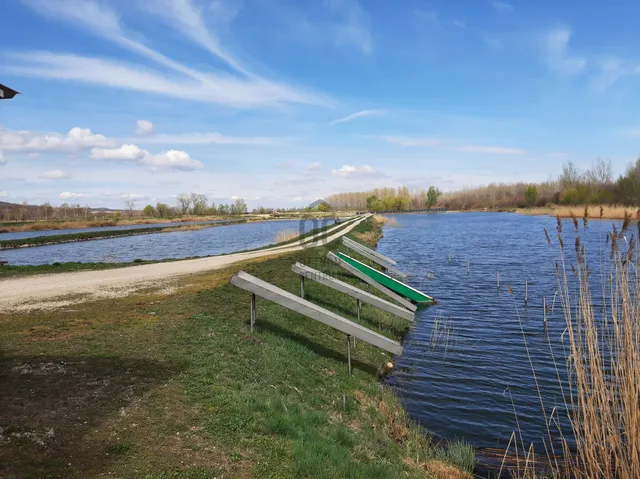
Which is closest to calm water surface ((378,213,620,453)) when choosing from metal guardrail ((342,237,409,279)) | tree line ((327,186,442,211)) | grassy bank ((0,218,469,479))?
grassy bank ((0,218,469,479))

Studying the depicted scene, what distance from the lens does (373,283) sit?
639 inches

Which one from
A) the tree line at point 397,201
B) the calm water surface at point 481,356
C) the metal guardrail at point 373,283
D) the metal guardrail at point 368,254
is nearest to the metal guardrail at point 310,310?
the calm water surface at point 481,356

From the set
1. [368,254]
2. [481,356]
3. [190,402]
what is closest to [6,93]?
[190,402]

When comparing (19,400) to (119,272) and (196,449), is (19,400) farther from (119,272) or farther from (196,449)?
(119,272)

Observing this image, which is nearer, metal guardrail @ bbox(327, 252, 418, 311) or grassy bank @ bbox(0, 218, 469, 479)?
grassy bank @ bbox(0, 218, 469, 479)

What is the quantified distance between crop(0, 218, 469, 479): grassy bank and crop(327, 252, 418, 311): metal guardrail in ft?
17.0

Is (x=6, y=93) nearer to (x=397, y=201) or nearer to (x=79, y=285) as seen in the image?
(x=79, y=285)

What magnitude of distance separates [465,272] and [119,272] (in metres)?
17.0

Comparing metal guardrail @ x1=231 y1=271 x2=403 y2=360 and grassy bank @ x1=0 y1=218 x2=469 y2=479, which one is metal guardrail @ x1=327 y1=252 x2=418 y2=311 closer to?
grassy bank @ x1=0 y1=218 x2=469 y2=479

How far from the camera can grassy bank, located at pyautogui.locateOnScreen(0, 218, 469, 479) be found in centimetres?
458

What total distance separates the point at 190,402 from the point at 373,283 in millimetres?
11134

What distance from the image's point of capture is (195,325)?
29.4 ft

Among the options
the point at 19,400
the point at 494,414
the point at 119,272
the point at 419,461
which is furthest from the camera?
the point at 119,272

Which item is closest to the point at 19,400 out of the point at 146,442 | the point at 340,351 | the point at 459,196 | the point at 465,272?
the point at 146,442
